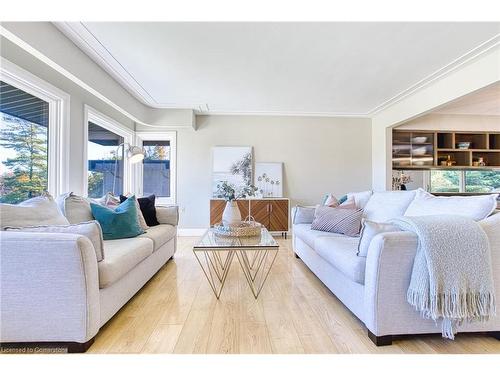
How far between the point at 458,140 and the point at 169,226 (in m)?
5.92

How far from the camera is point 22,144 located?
8.52 feet

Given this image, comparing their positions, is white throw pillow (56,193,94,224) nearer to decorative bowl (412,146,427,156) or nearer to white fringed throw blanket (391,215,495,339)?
white fringed throw blanket (391,215,495,339)

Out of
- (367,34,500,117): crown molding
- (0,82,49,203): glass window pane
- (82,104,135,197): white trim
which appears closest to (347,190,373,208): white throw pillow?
(367,34,500,117): crown molding

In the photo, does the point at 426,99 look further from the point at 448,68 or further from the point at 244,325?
the point at 244,325

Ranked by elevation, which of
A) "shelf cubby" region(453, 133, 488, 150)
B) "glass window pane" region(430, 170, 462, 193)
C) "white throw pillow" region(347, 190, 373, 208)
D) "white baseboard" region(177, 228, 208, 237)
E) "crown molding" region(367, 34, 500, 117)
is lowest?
"white baseboard" region(177, 228, 208, 237)

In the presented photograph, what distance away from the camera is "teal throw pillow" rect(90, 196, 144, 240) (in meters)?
2.58

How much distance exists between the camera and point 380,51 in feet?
9.53

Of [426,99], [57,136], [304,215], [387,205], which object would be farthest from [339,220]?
[57,136]

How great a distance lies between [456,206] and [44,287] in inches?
106

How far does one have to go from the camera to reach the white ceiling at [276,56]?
2502 millimetres

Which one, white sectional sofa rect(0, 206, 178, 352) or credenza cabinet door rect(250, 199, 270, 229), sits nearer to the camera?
white sectional sofa rect(0, 206, 178, 352)

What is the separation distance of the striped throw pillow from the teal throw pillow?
6.49 feet
